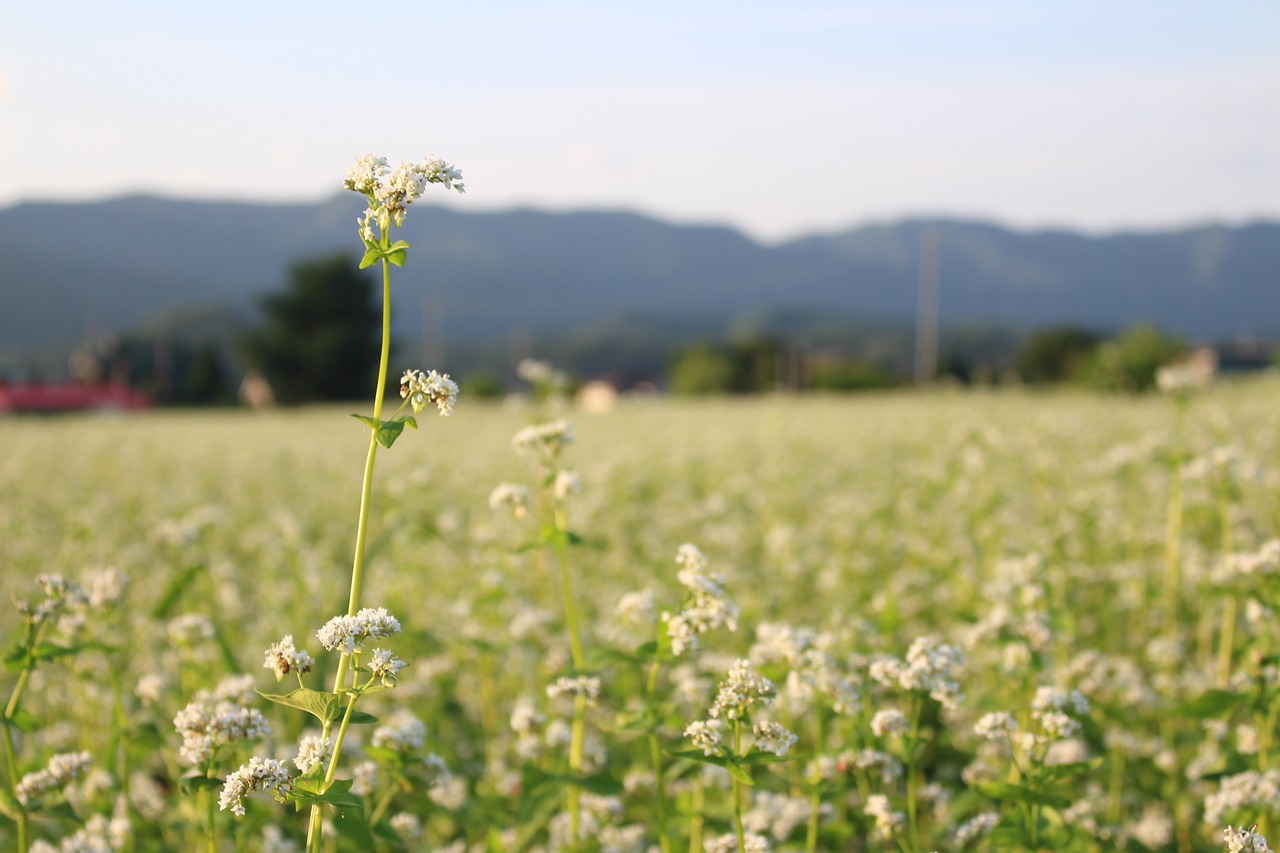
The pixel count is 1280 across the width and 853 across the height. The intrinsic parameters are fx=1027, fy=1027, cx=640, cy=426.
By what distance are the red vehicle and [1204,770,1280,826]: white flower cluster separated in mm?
56092

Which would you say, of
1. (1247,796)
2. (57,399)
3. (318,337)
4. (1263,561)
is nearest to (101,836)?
(1247,796)

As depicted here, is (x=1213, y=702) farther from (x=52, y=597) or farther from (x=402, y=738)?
(x=52, y=597)

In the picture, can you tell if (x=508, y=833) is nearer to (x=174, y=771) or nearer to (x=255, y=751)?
(x=255, y=751)

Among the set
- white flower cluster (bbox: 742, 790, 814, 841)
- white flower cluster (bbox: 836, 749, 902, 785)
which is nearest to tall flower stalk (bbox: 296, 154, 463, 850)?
white flower cluster (bbox: 836, 749, 902, 785)

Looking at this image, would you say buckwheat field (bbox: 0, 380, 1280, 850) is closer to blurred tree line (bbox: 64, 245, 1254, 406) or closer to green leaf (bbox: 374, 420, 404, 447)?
green leaf (bbox: 374, 420, 404, 447)

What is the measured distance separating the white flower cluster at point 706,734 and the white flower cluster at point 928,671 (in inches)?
22.8

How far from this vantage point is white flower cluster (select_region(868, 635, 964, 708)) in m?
2.65

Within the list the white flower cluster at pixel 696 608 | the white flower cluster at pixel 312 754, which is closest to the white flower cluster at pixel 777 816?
the white flower cluster at pixel 696 608

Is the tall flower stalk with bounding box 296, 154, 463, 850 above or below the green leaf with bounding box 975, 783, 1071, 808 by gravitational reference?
above

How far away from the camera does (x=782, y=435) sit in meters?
15.6

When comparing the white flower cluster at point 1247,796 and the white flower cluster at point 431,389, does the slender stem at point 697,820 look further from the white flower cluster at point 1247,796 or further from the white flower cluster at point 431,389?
the white flower cluster at point 431,389

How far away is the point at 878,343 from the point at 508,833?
169m

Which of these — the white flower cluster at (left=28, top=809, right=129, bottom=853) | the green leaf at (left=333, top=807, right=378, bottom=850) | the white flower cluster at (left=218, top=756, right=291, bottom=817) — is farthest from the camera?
the white flower cluster at (left=28, top=809, right=129, bottom=853)

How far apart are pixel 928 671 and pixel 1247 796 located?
3.37ft
